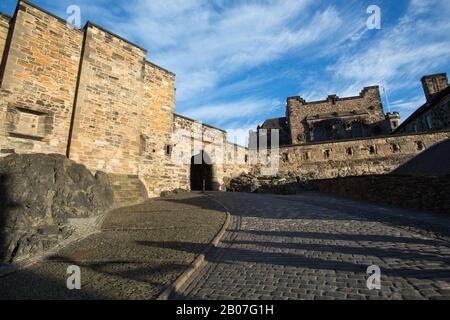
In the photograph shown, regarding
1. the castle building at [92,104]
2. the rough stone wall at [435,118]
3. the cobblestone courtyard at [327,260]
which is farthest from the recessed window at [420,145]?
the castle building at [92,104]

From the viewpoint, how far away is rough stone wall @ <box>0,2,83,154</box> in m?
8.70

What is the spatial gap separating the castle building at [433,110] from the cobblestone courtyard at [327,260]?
70.4 feet

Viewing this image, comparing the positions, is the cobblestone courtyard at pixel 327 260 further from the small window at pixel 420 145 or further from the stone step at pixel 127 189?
the small window at pixel 420 145

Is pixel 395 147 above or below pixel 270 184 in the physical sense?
above

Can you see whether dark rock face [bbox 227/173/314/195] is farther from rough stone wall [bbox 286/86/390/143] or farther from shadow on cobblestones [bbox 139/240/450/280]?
rough stone wall [bbox 286/86/390/143]

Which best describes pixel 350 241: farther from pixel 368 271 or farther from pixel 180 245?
pixel 180 245

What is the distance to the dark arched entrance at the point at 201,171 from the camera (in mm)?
17828

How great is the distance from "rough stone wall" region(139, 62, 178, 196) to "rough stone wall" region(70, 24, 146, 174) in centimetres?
58

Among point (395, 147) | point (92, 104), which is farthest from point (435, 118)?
point (92, 104)

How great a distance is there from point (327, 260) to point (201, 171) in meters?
15.6

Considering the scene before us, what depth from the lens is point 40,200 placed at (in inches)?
275

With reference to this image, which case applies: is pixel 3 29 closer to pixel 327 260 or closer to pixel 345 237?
pixel 327 260

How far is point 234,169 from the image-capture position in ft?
66.5
